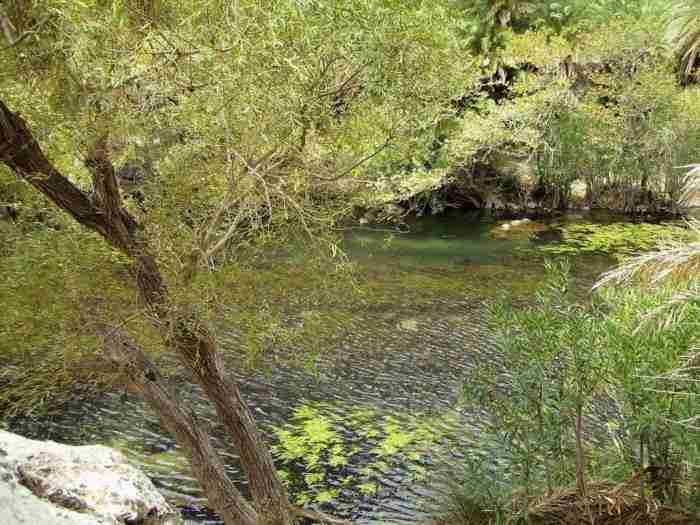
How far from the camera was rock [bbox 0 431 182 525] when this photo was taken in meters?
4.46

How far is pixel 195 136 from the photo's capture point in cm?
731

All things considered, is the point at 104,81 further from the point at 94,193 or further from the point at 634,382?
the point at 634,382

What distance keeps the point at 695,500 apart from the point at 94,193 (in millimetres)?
7497

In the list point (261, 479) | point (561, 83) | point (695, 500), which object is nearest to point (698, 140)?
point (561, 83)

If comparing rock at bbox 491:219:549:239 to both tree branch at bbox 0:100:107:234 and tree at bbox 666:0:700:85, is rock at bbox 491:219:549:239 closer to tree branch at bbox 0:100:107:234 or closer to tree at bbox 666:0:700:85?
tree at bbox 666:0:700:85

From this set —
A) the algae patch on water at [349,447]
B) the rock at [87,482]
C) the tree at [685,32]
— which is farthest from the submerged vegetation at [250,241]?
the tree at [685,32]

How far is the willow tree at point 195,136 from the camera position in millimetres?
5715

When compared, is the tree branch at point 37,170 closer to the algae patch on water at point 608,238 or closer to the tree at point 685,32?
the algae patch on water at point 608,238

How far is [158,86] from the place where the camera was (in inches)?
249

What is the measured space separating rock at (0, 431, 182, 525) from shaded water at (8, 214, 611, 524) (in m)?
3.27

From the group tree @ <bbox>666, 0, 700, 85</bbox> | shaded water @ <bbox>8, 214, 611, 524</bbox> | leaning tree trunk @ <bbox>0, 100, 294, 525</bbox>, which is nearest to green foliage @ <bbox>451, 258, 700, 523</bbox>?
shaded water @ <bbox>8, 214, 611, 524</bbox>

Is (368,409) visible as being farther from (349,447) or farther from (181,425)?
(181,425)

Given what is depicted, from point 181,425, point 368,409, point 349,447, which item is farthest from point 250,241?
point 368,409

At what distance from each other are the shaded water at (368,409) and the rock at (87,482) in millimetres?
3266
